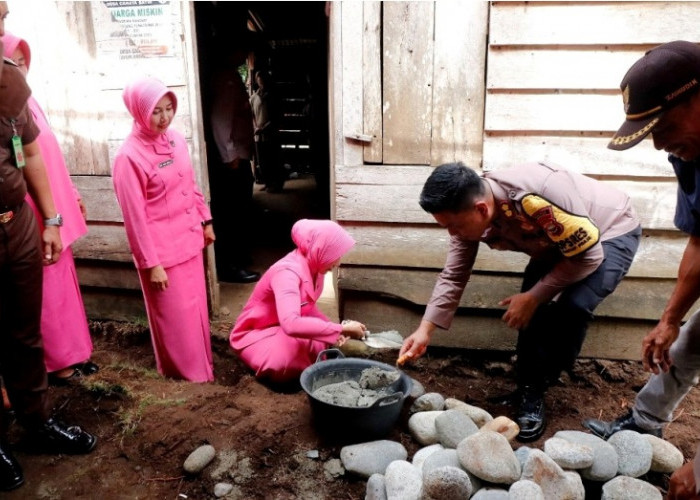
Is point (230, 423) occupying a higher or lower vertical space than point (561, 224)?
lower

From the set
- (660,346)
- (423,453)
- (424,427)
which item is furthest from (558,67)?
(423,453)

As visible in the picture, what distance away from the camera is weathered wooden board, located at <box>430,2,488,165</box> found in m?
3.41

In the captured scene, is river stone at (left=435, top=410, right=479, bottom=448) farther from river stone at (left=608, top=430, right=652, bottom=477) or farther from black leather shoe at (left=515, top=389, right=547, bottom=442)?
river stone at (left=608, top=430, right=652, bottom=477)

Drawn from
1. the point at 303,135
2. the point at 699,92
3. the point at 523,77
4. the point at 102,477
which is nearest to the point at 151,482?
the point at 102,477

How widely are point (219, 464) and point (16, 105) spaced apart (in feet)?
6.38

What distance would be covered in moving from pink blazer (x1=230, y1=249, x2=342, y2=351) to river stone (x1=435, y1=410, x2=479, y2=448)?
77 centimetres

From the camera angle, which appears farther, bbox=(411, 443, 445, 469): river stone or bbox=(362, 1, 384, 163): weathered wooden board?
bbox=(362, 1, 384, 163): weathered wooden board

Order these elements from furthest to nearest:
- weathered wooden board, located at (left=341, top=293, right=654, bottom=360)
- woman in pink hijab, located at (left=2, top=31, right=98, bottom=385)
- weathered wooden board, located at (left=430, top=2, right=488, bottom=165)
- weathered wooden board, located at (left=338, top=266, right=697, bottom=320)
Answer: weathered wooden board, located at (left=341, top=293, right=654, bottom=360) → weathered wooden board, located at (left=338, top=266, right=697, bottom=320) → weathered wooden board, located at (left=430, top=2, right=488, bottom=165) → woman in pink hijab, located at (left=2, top=31, right=98, bottom=385)

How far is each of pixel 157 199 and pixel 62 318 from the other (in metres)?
1.05

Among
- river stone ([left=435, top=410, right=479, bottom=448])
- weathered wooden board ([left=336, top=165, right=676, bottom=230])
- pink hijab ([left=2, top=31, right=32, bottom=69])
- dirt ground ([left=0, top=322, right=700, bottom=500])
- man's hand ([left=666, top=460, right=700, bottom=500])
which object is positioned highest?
pink hijab ([left=2, top=31, right=32, bottom=69])

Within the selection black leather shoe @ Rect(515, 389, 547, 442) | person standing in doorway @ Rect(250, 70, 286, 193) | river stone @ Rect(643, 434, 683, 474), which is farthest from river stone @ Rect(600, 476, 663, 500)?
person standing in doorway @ Rect(250, 70, 286, 193)

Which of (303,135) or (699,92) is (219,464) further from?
(303,135)

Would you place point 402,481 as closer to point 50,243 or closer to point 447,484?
point 447,484

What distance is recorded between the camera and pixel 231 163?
5.28 m
